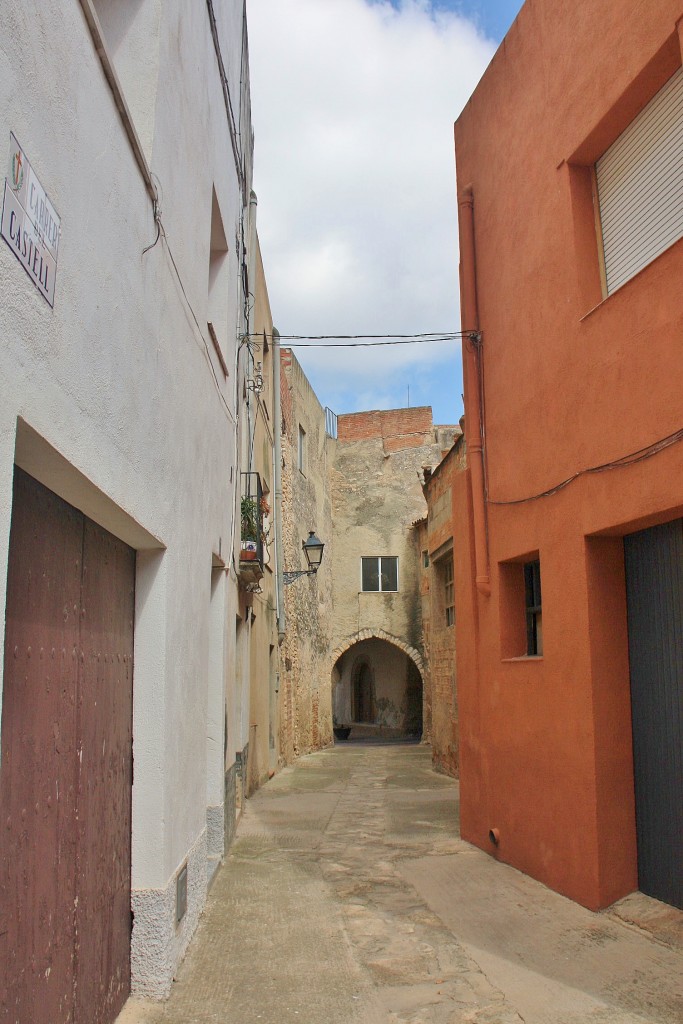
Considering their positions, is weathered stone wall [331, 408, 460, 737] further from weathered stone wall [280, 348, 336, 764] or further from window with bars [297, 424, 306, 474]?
window with bars [297, 424, 306, 474]

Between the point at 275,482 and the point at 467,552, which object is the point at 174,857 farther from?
the point at 275,482

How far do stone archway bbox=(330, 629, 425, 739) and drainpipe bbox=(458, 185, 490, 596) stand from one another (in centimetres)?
1809

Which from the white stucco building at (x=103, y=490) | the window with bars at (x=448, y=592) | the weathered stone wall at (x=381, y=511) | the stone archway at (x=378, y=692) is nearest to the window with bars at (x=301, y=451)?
the weathered stone wall at (x=381, y=511)

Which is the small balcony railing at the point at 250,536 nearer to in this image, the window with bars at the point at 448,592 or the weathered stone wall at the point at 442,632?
the weathered stone wall at the point at 442,632

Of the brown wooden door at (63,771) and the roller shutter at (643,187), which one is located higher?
the roller shutter at (643,187)

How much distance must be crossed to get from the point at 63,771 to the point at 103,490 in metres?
0.99

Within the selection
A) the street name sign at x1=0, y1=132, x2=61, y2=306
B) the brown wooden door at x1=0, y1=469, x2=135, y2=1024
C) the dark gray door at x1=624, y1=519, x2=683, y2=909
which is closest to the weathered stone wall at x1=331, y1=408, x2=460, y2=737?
the dark gray door at x1=624, y1=519, x2=683, y2=909

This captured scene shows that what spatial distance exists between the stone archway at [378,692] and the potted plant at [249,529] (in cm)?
1612

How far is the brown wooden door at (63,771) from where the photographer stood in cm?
251

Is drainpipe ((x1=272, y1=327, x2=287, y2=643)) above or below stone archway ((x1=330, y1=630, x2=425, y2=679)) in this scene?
above

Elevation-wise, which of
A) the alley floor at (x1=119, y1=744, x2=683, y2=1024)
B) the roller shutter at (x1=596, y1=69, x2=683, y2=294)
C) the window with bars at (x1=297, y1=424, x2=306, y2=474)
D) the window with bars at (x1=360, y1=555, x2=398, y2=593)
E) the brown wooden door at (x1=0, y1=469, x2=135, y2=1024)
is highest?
the window with bars at (x1=297, y1=424, x2=306, y2=474)

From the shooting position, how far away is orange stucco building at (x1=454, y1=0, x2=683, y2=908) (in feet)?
16.8

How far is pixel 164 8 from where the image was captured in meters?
4.07

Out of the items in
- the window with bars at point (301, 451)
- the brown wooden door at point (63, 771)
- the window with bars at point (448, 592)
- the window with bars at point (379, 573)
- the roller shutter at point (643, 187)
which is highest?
the window with bars at point (301, 451)
